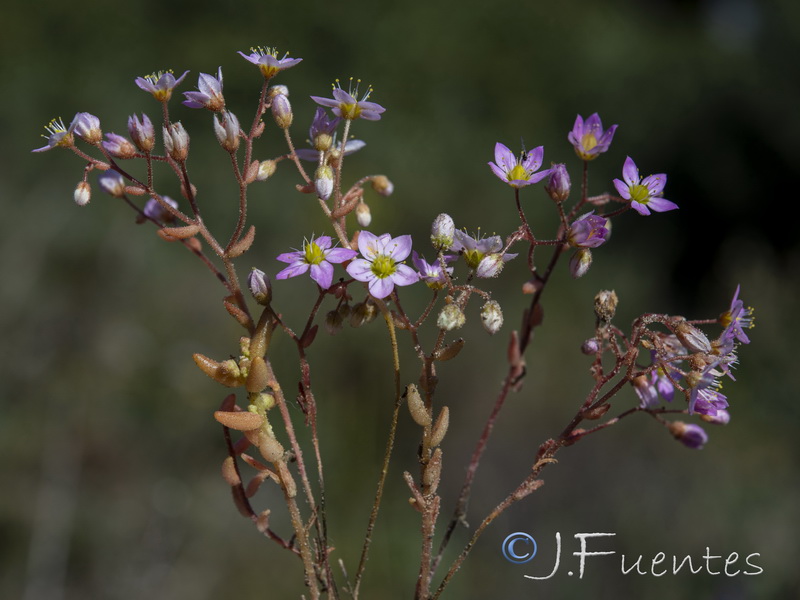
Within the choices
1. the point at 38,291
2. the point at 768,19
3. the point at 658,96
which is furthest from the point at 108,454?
the point at 768,19

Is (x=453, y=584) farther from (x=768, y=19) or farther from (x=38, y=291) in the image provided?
(x=768, y=19)

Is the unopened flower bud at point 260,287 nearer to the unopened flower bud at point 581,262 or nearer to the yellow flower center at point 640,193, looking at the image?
the unopened flower bud at point 581,262

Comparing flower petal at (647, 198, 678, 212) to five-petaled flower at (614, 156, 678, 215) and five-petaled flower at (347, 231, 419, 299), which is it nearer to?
five-petaled flower at (614, 156, 678, 215)

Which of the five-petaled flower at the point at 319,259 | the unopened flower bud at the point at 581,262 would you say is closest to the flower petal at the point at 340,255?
the five-petaled flower at the point at 319,259

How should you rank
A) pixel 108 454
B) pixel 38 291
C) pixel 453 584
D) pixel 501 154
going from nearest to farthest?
1. pixel 501 154
2. pixel 453 584
3. pixel 108 454
4. pixel 38 291

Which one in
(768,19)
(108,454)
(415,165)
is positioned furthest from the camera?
(768,19)

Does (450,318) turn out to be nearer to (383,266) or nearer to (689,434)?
(383,266)

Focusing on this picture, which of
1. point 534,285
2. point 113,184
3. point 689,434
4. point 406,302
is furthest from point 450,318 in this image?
point 406,302
